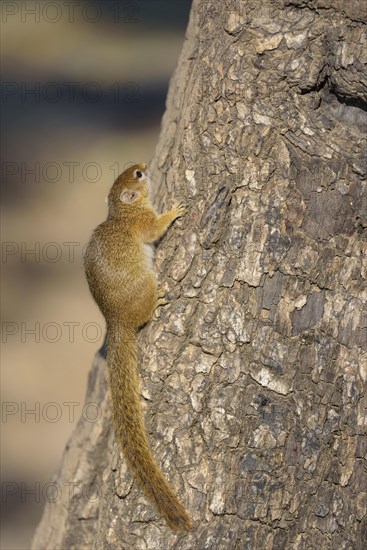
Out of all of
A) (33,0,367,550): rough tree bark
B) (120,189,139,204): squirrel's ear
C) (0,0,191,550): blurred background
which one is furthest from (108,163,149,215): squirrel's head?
(0,0,191,550): blurred background

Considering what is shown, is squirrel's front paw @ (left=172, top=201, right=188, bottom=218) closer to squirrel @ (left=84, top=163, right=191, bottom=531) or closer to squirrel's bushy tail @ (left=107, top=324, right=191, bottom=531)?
squirrel @ (left=84, top=163, right=191, bottom=531)

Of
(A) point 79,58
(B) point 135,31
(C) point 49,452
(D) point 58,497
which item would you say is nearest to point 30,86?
(A) point 79,58

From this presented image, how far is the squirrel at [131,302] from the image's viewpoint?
2.82 m

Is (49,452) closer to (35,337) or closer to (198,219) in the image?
(35,337)

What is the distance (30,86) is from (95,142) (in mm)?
997

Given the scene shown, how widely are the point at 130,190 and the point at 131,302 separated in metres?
0.69

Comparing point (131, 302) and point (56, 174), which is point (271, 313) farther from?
point (56, 174)

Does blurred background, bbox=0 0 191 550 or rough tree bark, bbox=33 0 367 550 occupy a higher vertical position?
rough tree bark, bbox=33 0 367 550

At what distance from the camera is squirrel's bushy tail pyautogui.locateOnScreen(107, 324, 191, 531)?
2785mm

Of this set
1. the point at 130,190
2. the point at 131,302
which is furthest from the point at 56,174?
the point at 131,302

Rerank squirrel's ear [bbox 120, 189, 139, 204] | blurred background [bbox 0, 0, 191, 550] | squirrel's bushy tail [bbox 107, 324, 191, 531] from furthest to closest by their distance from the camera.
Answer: blurred background [bbox 0, 0, 191, 550], squirrel's ear [bbox 120, 189, 139, 204], squirrel's bushy tail [bbox 107, 324, 191, 531]

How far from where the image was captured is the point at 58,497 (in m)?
3.76

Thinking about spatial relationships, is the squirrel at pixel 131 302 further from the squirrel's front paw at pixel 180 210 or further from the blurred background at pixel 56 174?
the blurred background at pixel 56 174

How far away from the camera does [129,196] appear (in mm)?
3588
